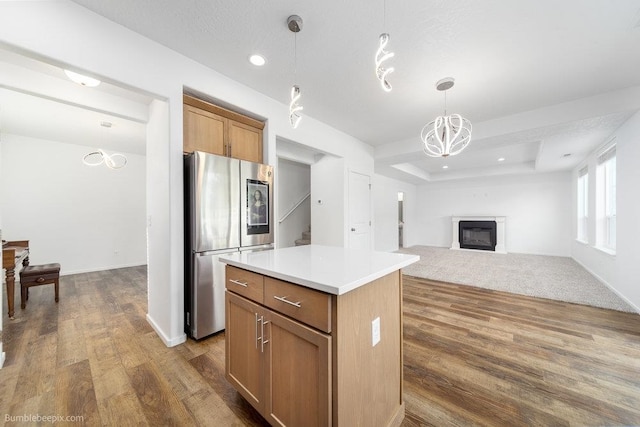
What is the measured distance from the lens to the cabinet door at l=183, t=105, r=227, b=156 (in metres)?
2.36

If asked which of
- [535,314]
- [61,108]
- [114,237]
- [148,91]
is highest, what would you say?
[61,108]

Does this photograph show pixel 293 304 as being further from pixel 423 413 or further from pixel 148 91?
pixel 148 91

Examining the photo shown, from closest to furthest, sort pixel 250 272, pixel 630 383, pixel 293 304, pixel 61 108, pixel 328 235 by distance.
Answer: pixel 293 304 → pixel 250 272 → pixel 630 383 → pixel 61 108 → pixel 328 235

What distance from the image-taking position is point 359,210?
4.98 m

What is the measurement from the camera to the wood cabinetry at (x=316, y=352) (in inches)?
37.9

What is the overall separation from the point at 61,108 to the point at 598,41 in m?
6.14

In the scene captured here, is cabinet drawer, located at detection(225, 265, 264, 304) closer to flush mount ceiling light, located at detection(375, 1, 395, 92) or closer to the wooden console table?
flush mount ceiling light, located at detection(375, 1, 395, 92)

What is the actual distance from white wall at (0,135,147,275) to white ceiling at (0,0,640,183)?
3.53 m

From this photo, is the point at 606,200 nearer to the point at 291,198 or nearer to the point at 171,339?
the point at 291,198

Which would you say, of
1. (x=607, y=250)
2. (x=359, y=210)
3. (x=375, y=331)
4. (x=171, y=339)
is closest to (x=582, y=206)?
(x=607, y=250)

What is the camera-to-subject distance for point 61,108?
3297 millimetres

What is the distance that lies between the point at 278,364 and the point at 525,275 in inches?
215

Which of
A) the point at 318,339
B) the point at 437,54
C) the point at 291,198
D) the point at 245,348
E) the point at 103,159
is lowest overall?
the point at 245,348

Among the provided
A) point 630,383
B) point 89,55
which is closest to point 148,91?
point 89,55
